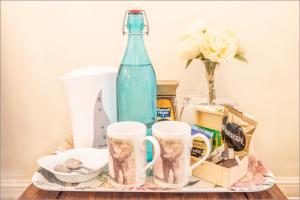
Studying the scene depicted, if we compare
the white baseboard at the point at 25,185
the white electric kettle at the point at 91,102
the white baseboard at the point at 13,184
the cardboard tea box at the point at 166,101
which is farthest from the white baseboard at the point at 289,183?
the white baseboard at the point at 13,184

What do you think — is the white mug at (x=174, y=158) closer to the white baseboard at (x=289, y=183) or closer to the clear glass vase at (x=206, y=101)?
the clear glass vase at (x=206, y=101)

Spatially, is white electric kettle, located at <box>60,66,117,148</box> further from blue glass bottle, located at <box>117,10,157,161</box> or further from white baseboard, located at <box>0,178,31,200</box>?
white baseboard, located at <box>0,178,31,200</box>

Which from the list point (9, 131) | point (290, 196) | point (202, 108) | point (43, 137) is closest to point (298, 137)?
point (290, 196)

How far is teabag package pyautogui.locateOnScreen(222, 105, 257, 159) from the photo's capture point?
86 centimetres

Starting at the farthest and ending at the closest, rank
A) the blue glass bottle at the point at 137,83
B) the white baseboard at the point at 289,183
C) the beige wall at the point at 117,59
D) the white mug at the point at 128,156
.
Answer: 1. the white baseboard at the point at 289,183
2. the beige wall at the point at 117,59
3. the blue glass bottle at the point at 137,83
4. the white mug at the point at 128,156

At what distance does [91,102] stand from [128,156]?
9.3 inches

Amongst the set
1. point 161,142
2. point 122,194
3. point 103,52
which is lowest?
point 122,194

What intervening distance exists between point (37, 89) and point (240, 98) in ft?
2.42

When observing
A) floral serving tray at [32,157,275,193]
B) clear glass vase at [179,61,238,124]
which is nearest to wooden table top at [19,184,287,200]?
floral serving tray at [32,157,275,193]

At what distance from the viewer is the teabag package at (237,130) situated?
0.86 meters

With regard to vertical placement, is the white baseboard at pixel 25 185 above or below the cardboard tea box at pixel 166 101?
below

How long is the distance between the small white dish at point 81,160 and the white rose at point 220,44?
0.38m

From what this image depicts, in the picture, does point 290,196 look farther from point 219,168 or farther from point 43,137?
point 43,137

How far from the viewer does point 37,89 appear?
50.5 inches
